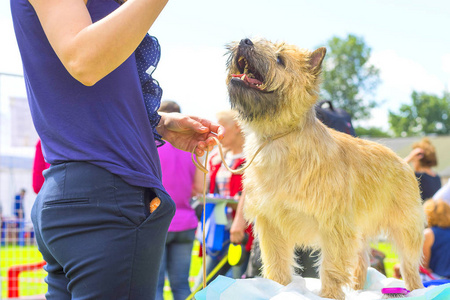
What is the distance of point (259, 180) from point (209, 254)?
2.52 meters

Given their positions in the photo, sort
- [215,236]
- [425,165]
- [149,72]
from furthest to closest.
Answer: [425,165] < [215,236] < [149,72]

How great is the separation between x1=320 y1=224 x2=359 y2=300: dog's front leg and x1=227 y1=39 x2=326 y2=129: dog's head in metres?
0.56

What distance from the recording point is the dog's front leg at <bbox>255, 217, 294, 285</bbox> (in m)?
2.16

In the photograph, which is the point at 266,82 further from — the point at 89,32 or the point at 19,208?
the point at 19,208

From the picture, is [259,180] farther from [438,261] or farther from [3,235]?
[3,235]

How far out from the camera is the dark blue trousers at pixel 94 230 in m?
1.27

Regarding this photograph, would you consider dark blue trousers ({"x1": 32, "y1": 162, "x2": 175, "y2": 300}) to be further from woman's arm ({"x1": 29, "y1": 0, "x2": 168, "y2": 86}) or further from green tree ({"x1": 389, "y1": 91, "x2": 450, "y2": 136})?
green tree ({"x1": 389, "y1": 91, "x2": 450, "y2": 136})

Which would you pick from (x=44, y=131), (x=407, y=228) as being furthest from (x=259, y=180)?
(x=44, y=131)

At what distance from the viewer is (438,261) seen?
5.66 meters

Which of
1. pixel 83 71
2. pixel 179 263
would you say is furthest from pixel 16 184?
pixel 83 71

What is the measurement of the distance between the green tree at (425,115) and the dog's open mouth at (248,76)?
6932cm

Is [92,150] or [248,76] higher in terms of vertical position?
[248,76]

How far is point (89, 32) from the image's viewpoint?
115cm

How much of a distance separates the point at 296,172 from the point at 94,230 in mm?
1019
